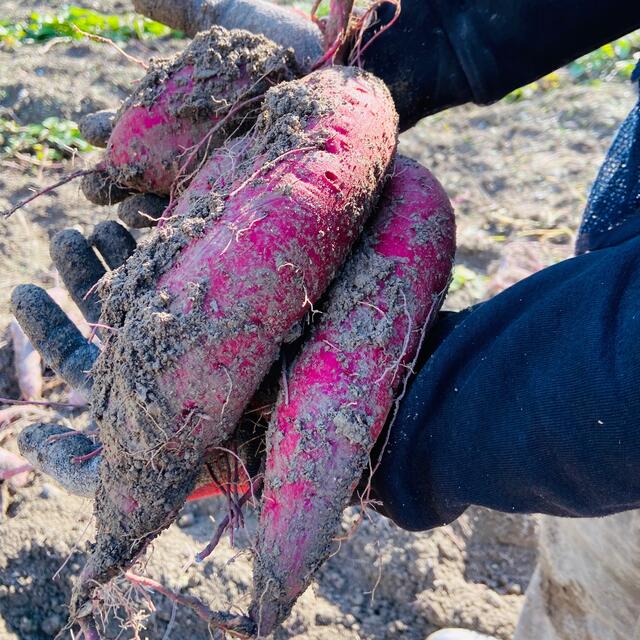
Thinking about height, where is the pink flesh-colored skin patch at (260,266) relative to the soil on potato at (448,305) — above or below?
above

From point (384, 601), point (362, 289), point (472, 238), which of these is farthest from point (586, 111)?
point (362, 289)

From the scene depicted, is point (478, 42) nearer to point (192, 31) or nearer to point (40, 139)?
point (192, 31)

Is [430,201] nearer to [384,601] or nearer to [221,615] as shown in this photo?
[221,615]

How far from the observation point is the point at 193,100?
143cm

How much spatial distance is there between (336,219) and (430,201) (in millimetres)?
237

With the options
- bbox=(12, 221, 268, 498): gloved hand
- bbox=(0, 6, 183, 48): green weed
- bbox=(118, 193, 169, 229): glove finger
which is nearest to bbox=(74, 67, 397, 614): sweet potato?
bbox=(12, 221, 268, 498): gloved hand

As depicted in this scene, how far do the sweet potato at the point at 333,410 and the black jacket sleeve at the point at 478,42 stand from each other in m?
0.55

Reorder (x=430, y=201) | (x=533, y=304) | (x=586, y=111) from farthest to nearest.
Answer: (x=586, y=111) < (x=430, y=201) < (x=533, y=304)

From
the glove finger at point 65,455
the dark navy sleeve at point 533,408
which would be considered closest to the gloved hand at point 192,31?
the glove finger at point 65,455

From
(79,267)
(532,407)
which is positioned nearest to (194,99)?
(79,267)

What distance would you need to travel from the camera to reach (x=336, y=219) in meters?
1.17

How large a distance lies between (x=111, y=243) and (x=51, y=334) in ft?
0.79

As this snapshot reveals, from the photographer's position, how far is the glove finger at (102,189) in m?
1.60

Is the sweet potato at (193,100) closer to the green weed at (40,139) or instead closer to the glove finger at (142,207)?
the glove finger at (142,207)
